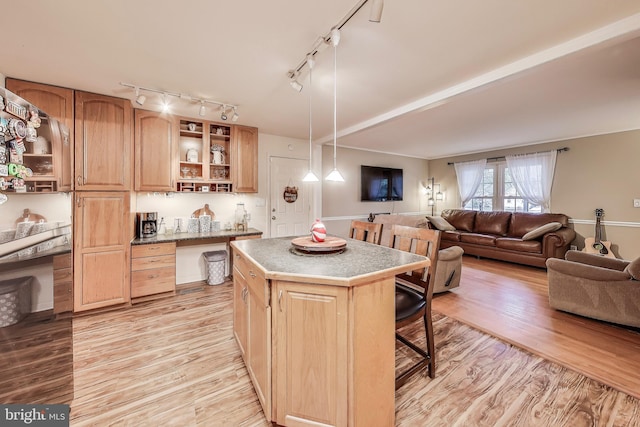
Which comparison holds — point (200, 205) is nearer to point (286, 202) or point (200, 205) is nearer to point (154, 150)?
point (154, 150)

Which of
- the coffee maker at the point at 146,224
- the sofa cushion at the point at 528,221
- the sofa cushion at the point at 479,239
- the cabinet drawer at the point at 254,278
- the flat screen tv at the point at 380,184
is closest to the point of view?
the cabinet drawer at the point at 254,278

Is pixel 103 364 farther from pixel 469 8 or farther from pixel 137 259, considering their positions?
pixel 469 8

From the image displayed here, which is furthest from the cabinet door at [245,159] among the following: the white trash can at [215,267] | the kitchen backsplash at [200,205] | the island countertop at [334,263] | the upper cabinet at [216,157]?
the island countertop at [334,263]

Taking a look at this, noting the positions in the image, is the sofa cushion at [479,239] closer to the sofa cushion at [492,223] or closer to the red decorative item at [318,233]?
the sofa cushion at [492,223]

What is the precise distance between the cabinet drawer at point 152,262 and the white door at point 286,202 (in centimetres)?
169

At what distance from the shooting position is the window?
5.84 metres

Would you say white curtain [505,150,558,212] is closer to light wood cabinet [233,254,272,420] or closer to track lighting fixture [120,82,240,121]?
track lighting fixture [120,82,240,121]

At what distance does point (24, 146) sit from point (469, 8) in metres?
2.59

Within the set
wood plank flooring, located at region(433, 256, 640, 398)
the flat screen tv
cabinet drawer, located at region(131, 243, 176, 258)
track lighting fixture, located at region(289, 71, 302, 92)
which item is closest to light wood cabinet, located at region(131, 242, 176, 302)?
cabinet drawer, located at region(131, 243, 176, 258)

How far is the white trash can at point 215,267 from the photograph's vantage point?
3.78 m

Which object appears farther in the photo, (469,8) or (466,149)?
(466,149)

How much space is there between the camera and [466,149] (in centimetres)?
608

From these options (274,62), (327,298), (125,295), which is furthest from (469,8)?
(125,295)

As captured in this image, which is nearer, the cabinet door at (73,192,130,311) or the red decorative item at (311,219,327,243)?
the red decorative item at (311,219,327,243)
